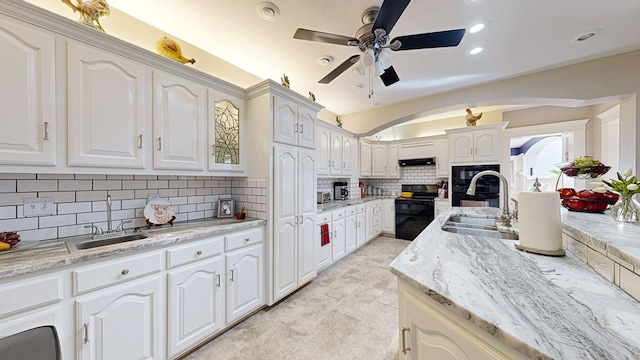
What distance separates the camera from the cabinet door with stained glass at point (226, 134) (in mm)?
2104

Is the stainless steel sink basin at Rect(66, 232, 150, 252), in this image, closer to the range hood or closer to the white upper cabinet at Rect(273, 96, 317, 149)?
the white upper cabinet at Rect(273, 96, 317, 149)

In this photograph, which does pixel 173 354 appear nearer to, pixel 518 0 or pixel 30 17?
pixel 30 17

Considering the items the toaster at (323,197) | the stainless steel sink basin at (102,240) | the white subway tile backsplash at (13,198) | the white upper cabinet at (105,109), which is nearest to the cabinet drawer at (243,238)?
the stainless steel sink basin at (102,240)

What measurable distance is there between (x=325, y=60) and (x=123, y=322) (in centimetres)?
288

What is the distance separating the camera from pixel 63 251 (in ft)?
4.11

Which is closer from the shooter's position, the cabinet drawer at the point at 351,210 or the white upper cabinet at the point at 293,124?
the white upper cabinet at the point at 293,124

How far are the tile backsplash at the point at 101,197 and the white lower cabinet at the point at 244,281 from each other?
0.41 meters

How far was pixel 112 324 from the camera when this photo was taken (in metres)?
1.29

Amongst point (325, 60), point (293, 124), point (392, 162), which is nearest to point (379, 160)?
point (392, 162)

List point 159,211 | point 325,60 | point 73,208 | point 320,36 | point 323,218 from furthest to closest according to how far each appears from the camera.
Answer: point 323,218 < point 325,60 < point 159,211 < point 320,36 < point 73,208

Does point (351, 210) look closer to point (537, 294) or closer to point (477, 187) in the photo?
point (477, 187)

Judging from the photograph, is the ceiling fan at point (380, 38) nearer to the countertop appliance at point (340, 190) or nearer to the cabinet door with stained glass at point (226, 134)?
the cabinet door with stained glass at point (226, 134)

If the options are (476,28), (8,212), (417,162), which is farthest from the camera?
(417,162)

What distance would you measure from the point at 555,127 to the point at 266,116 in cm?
512
